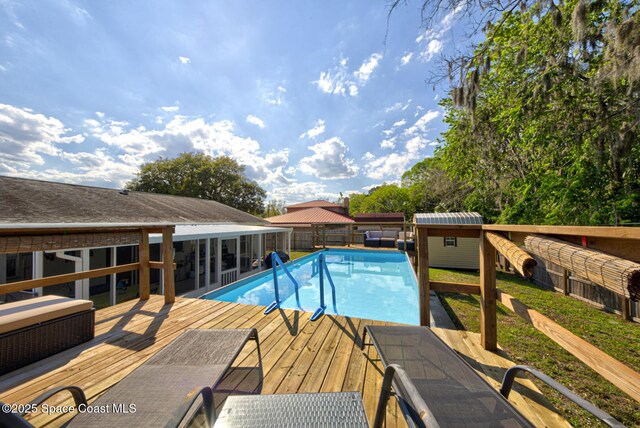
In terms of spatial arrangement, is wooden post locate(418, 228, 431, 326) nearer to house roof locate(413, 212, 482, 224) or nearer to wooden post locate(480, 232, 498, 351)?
wooden post locate(480, 232, 498, 351)

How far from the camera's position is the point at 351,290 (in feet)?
31.1

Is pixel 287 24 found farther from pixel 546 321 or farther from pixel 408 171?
pixel 408 171

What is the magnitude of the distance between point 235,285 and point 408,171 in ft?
128

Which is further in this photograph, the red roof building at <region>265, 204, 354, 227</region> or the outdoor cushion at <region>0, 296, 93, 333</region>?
the red roof building at <region>265, 204, 354, 227</region>

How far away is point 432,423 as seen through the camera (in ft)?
3.52

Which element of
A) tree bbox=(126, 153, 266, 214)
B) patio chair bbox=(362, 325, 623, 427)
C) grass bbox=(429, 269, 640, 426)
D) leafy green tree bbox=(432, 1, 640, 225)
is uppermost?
tree bbox=(126, 153, 266, 214)

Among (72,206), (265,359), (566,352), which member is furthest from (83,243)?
(566,352)

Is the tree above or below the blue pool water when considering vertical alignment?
above

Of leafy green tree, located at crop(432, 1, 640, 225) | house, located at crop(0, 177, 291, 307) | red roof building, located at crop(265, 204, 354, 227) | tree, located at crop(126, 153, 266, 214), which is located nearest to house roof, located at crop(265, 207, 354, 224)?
red roof building, located at crop(265, 204, 354, 227)

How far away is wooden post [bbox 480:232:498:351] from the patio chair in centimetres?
71

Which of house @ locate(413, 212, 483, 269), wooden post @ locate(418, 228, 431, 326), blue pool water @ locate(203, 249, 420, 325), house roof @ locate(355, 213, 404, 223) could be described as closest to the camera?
wooden post @ locate(418, 228, 431, 326)

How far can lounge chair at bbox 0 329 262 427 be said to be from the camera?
1.41 meters

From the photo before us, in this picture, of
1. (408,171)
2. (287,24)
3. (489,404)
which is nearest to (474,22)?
(287,24)

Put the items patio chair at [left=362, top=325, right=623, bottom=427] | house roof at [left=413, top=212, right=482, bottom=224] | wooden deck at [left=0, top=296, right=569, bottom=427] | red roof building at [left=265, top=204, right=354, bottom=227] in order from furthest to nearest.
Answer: red roof building at [left=265, top=204, right=354, bottom=227], house roof at [left=413, top=212, right=482, bottom=224], wooden deck at [left=0, top=296, right=569, bottom=427], patio chair at [left=362, top=325, right=623, bottom=427]
